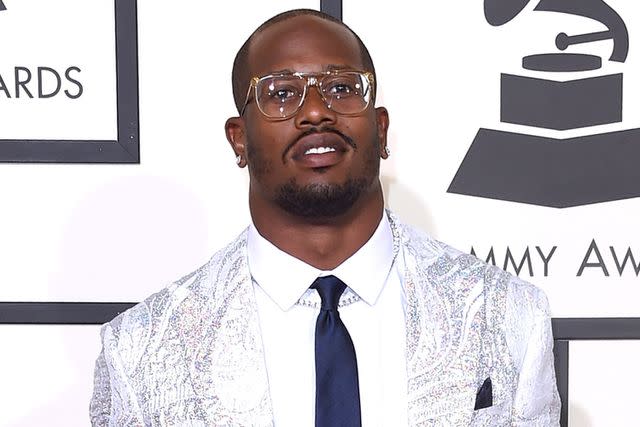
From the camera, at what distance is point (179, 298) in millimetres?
1208

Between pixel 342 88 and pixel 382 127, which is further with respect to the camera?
pixel 382 127

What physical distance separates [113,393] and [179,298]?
15 cm

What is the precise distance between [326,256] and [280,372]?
0.16 metres

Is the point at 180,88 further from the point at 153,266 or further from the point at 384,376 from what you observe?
the point at 384,376

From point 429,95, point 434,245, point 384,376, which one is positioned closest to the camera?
point 384,376

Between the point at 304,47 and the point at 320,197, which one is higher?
the point at 304,47

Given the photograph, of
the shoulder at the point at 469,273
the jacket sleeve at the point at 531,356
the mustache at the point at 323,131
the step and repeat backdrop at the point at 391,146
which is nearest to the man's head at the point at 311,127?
the mustache at the point at 323,131

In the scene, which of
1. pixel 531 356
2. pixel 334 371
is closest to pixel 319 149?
pixel 334 371

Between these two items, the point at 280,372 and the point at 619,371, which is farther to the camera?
the point at 619,371

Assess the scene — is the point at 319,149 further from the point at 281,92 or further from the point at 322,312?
the point at 322,312

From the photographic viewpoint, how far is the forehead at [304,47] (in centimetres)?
115

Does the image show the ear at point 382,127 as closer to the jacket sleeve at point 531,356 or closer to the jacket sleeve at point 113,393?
the jacket sleeve at point 531,356

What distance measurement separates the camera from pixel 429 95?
157 cm

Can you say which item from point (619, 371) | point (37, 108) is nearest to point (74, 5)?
point (37, 108)
